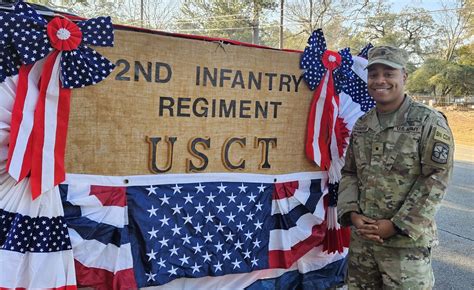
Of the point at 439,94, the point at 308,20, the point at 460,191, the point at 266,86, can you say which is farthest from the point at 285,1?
the point at 266,86

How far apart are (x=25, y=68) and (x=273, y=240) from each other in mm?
1673

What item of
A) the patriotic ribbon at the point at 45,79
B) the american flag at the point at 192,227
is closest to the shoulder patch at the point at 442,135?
the american flag at the point at 192,227

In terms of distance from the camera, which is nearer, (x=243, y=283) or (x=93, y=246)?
(x=93, y=246)

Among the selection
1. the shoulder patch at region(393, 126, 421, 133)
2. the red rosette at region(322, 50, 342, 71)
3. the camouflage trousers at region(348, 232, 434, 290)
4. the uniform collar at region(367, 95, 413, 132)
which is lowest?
the camouflage trousers at region(348, 232, 434, 290)

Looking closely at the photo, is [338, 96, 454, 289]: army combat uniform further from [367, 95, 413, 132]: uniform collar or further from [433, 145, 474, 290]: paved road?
[433, 145, 474, 290]: paved road


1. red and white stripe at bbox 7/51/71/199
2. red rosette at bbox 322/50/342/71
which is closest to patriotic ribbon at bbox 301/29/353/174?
red rosette at bbox 322/50/342/71

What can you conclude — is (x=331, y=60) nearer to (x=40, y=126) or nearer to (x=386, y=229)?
(x=386, y=229)

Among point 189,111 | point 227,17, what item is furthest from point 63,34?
point 227,17

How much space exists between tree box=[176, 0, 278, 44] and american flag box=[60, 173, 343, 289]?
72.7 feet

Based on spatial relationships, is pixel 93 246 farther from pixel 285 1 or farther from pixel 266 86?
pixel 285 1

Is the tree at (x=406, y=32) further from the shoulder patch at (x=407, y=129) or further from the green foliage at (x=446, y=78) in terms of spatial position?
the shoulder patch at (x=407, y=129)

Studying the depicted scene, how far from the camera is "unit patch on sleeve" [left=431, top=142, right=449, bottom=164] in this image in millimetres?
1908

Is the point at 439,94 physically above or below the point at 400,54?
above

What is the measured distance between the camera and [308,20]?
2619cm
